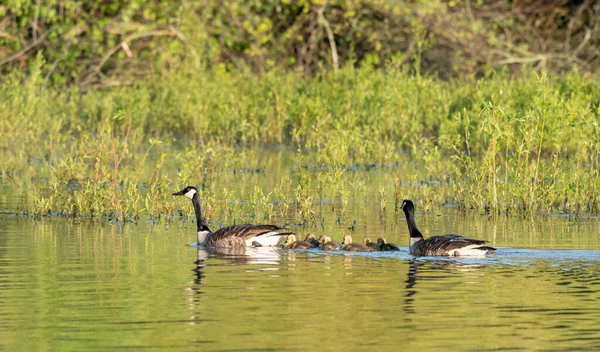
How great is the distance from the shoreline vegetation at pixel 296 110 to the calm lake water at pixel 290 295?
1.96 meters

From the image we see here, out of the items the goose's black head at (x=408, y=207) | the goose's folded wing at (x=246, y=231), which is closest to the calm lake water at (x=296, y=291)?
the goose's folded wing at (x=246, y=231)

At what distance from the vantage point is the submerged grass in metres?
17.3

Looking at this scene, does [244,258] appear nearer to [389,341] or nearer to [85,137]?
[389,341]

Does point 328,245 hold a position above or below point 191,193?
below

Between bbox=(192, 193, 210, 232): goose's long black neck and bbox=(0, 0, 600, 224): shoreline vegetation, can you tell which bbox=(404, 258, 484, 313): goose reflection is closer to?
bbox=(192, 193, 210, 232): goose's long black neck

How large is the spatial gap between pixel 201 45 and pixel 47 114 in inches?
345

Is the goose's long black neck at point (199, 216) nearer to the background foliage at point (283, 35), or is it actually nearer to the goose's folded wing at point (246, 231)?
the goose's folded wing at point (246, 231)

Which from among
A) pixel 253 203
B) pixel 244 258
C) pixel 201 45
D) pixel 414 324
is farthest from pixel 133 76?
pixel 414 324

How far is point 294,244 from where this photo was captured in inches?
565

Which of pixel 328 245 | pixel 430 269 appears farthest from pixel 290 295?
pixel 328 245

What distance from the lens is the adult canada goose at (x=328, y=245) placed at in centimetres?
1402

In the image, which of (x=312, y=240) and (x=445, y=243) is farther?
(x=312, y=240)

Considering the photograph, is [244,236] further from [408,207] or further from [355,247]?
[408,207]

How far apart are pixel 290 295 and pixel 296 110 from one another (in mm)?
15159
